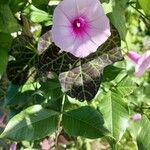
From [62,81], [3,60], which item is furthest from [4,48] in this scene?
[62,81]

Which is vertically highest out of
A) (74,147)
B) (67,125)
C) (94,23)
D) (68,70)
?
(94,23)

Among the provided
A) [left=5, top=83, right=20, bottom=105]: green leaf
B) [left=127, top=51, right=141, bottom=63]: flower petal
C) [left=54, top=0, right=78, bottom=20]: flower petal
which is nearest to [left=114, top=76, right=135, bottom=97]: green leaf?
[left=127, top=51, right=141, bottom=63]: flower petal

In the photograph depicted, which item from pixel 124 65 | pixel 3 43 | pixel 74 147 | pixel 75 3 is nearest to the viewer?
pixel 75 3

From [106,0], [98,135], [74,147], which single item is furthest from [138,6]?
[74,147]

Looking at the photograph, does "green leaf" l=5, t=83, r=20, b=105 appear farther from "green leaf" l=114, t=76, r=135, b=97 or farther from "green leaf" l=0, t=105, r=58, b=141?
"green leaf" l=114, t=76, r=135, b=97

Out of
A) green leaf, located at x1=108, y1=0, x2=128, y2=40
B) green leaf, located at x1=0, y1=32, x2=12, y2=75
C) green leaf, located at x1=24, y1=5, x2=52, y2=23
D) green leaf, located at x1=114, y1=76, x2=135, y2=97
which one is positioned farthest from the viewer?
green leaf, located at x1=114, y1=76, x2=135, y2=97

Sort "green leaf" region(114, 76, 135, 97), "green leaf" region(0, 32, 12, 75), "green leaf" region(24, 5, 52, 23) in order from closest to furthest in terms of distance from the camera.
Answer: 1. "green leaf" region(0, 32, 12, 75)
2. "green leaf" region(24, 5, 52, 23)
3. "green leaf" region(114, 76, 135, 97)

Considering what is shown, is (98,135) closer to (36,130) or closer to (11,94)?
(36,130)
